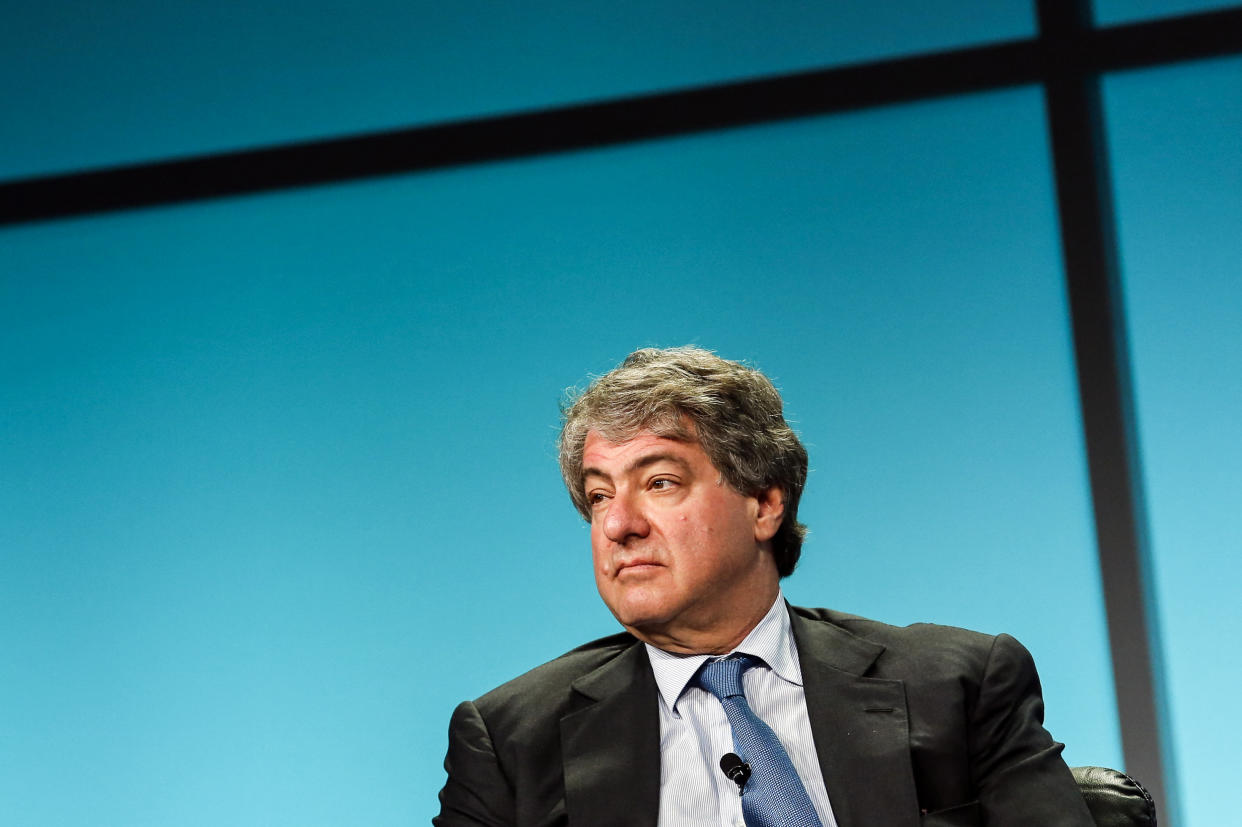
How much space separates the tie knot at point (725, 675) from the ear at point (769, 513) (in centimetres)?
18

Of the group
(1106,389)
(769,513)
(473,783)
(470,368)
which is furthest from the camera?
(470,368)

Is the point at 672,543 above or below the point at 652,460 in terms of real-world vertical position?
below

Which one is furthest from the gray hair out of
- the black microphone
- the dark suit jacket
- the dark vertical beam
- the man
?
the dark vertical beam

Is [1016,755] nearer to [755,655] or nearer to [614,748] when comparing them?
[755,655]

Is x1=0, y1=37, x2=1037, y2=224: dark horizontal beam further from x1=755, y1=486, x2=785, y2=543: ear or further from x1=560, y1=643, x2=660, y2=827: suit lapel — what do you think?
x1=560, y1=643, x2=660, y2=827: suit lapel

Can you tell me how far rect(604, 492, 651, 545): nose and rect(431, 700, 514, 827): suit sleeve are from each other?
35cm

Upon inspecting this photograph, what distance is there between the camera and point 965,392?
2.65m

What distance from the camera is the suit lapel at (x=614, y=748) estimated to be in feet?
5.55

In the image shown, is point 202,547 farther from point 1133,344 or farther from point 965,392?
point 1133,344

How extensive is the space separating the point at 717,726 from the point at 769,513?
1.10 feet

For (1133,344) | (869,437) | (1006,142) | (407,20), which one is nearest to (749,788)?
(869,437)

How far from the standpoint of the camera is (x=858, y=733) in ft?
5.57

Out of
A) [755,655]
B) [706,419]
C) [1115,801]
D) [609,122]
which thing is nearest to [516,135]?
[609,122]

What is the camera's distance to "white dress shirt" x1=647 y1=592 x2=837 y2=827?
1.69m
